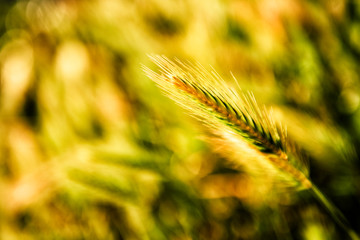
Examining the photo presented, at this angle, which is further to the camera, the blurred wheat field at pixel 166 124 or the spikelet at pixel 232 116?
the blurred wheat field at pixel 166 124

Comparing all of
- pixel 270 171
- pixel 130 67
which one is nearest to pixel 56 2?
pixel 130 67

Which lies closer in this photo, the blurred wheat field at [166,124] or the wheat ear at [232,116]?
the wheat ear at [232,116]

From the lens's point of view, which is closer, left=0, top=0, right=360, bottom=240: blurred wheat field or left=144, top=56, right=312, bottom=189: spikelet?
left=144, top=56, right=312, bottom=189: spikelet

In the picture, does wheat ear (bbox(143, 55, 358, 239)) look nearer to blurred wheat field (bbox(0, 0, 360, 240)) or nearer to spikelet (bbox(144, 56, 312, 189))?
spikelet (bbox(144, 56, 312, 189))

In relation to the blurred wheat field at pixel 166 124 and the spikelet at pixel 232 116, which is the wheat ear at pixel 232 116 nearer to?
the spikelet at pixel 232 116

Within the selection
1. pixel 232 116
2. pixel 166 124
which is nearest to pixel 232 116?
pixel 232 116

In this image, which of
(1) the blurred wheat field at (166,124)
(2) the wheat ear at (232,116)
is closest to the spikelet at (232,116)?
(2) the wheat ear at (232,116)

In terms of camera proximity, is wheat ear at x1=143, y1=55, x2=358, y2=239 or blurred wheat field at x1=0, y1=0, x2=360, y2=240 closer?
wheat ear at x1=143, y1=55, x2=358, y2=239

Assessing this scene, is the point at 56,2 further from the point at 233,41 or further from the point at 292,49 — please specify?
the point at 292,49

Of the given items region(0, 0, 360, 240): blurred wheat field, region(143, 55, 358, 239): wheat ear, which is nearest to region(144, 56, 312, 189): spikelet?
region(143, 55, 358, 239): wheat ear
